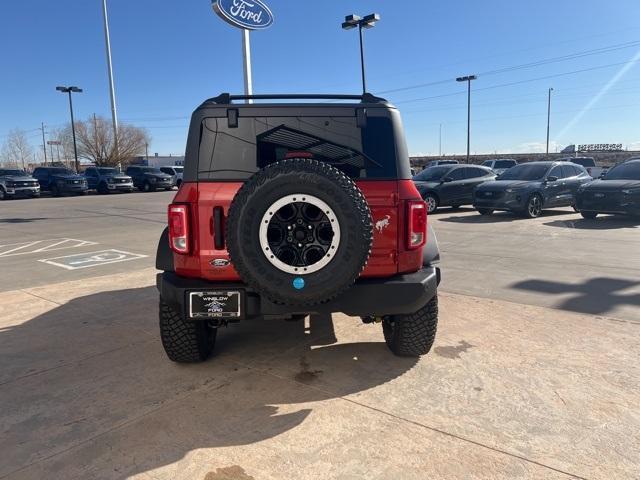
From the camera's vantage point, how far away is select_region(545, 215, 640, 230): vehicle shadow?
11336mm

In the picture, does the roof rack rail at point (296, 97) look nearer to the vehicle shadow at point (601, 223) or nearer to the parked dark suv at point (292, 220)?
the parked dark suv at point (292, 220)

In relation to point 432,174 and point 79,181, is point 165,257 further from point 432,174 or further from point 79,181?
point 79,181

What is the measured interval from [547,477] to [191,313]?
2.21 metres

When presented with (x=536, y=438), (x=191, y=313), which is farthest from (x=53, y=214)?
(x=536, y=438)

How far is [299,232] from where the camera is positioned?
9.47ft

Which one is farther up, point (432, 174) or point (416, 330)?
point (432, 174)

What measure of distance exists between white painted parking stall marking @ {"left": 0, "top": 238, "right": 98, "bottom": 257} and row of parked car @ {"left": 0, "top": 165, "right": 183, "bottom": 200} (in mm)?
17027

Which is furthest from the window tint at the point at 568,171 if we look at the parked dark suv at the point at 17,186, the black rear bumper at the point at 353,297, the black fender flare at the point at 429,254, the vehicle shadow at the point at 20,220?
the parked dark suv at the point at 17,186

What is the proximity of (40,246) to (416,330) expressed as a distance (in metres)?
9.10

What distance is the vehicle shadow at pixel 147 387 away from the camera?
2.71 meters

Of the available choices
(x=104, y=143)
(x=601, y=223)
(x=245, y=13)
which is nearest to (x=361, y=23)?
(x=245, y=13)

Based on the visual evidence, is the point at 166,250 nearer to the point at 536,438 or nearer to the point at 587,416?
the point at 536,438

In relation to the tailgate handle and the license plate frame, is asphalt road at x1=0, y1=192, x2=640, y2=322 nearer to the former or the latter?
the license plate frame

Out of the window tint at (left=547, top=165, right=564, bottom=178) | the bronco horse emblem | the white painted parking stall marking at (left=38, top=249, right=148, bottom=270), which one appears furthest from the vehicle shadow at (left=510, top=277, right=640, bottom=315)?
the window tint at (left=547, top=165, right=564, bottom=178)
